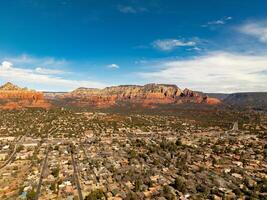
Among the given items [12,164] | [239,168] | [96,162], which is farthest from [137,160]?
[12,164]

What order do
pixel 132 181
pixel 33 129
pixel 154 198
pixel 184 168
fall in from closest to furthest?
pixel 154 198 < pixel 132 181 < pixel 184 168 < pixel 33 129

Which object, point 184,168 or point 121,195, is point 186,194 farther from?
point 184,168

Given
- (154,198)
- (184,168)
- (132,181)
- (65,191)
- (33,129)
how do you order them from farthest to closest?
(33,129)
(184,168)
(132,181)
(65,191)
(154,198)

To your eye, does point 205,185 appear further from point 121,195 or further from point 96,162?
point 96,162

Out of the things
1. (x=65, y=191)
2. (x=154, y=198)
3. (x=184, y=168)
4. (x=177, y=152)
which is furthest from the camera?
(x=177, y=152)

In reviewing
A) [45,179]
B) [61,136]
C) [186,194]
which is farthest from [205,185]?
[61,136]

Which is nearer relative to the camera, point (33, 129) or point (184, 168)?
point (184, 168)

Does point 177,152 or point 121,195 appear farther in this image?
point 177,152

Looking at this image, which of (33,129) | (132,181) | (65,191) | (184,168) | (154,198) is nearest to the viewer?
(154,198)
